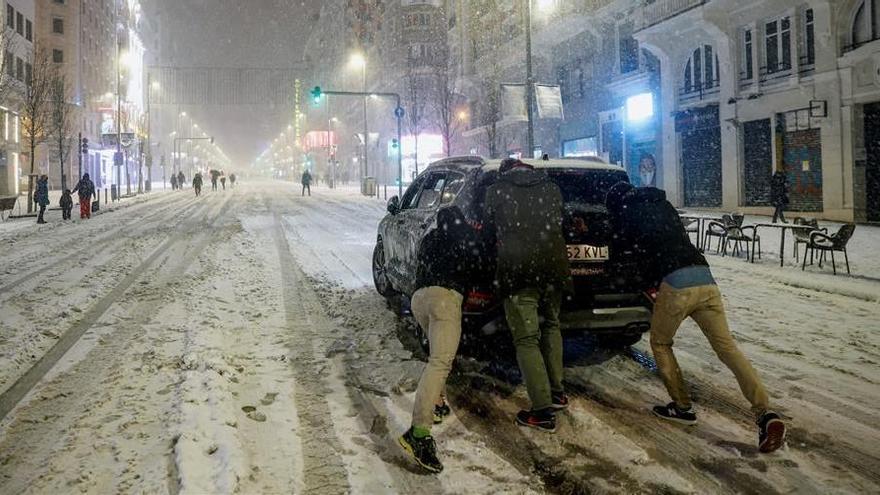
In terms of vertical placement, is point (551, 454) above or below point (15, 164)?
below

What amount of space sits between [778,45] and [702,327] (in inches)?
863

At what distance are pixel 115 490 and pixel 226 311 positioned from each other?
4.35 m

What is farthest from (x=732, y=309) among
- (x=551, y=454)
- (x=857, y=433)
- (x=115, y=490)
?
(x=115, y=490)

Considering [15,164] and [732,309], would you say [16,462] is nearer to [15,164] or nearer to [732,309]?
[732,309]

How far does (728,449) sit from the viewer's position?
3744 mm

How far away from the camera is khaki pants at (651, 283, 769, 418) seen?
153 inches

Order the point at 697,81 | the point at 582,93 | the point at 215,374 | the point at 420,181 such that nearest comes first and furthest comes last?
the point at 215,374 → the point at 420,181 → the point at 697,81 → the point at 582,93

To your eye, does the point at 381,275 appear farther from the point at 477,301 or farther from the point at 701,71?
the point at 701,71

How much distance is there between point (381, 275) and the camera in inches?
320

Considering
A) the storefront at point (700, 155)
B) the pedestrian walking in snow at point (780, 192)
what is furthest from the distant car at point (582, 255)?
the storefront at point (700, 155)

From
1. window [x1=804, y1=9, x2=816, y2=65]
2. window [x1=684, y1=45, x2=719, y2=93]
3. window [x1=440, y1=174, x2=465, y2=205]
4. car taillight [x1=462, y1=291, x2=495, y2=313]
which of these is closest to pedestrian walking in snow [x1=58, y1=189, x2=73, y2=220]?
window [x1=440, y1=174, x2=465, y2=205]

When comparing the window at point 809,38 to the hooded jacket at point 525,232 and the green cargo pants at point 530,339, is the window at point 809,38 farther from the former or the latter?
the green cargo pants at point 530,339

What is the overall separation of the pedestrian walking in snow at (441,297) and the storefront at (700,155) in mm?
24002

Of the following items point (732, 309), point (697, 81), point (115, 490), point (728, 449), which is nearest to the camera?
point (115, 490)
